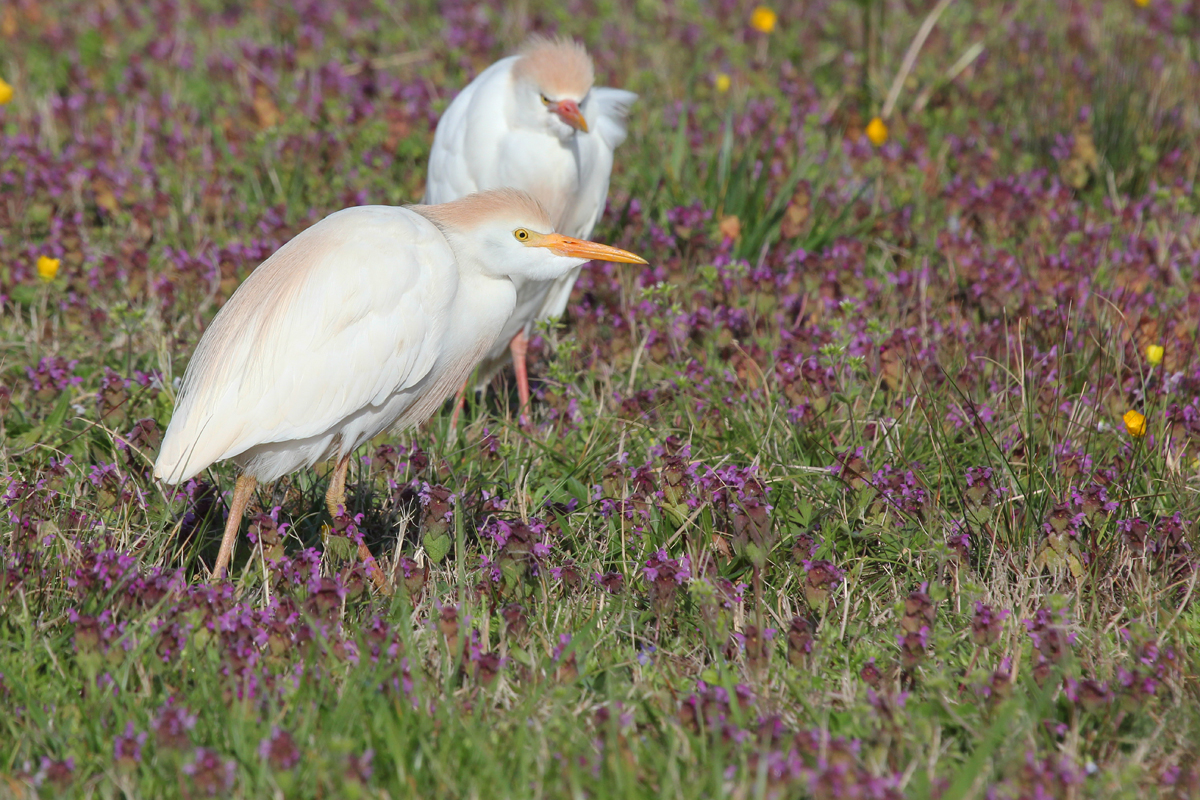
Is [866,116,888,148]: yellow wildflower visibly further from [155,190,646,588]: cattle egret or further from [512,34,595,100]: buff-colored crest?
[155,190,646,588]: cattle egret

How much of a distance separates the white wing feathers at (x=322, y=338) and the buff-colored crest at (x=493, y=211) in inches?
5.0

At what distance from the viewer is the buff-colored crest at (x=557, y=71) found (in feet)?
15.0

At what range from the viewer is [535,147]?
186 inches

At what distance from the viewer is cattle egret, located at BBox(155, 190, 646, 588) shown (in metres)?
3.22

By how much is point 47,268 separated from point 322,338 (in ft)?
6.82

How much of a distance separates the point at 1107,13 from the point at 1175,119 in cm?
190

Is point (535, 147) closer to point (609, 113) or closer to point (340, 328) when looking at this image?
point (609, 113)

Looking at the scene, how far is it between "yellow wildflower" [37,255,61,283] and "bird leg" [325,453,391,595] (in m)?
1.82

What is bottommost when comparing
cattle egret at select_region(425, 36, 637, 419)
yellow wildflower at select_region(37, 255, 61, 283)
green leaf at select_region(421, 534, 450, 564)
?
green leaf at select_region(421, 534, 450, 564)

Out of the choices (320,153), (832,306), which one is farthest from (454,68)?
(832,306)

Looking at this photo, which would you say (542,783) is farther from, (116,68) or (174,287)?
(116,68)

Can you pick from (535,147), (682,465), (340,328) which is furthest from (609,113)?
(340,328)

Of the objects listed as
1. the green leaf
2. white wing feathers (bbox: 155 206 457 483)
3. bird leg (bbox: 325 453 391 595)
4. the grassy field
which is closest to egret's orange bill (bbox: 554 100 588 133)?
the grassy field

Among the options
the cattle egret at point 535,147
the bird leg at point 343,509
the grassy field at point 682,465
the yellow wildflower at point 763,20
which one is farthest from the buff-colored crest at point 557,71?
the yellow wildflower at point 763,20
